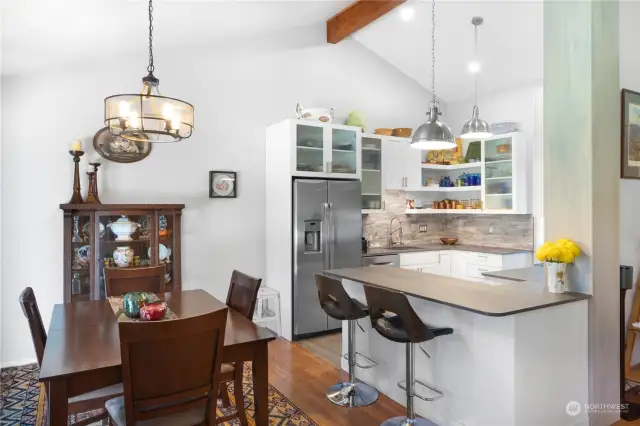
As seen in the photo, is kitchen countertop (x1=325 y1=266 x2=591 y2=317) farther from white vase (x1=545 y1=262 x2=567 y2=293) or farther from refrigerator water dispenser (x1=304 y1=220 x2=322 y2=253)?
refrigerator water dispenser (x1=304 y1=220 x2=322 y2=253)

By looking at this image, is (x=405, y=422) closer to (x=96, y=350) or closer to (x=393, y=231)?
(x=96, y=350)

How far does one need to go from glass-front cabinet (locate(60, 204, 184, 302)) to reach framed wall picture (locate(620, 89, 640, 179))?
3.70 metres

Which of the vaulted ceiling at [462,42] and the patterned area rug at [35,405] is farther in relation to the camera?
the vaulted ceiling at [462,42]

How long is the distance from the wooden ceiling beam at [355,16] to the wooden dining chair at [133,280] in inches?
129

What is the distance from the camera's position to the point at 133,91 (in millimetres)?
4246

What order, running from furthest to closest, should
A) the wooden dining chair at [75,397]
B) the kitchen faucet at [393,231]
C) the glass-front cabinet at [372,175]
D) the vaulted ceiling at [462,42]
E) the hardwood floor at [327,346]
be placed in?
the kitchen faucet at [393,231] → the glass-front cabinet at [372,175] → the vaulted ceiling at [462,42] → the hardwood floor at [327,346] → the wooden dining chair at [75,397]

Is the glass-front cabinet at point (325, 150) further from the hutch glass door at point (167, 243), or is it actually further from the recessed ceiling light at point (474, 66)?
the recessed ceiling light at point (474, 66)

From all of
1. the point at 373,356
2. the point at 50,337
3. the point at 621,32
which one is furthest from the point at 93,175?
the point at 621,32

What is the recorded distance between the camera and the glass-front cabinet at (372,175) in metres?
5.33

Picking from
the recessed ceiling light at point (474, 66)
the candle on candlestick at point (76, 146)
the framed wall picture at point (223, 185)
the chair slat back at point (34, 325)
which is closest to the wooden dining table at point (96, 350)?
the chair slat back at point (34, 325)

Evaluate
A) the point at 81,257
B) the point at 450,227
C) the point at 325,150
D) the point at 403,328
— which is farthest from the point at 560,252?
the point at 450,227

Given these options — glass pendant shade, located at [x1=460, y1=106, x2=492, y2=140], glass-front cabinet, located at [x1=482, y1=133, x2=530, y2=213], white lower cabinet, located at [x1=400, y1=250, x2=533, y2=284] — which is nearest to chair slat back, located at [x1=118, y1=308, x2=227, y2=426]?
glass pendant shade, located at [x1=460, y1=106, x2=492, y2=140]

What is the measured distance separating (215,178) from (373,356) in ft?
8.05

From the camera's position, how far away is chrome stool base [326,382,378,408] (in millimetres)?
3060
